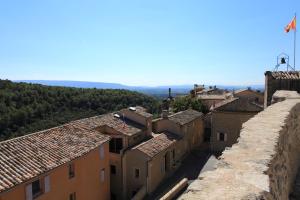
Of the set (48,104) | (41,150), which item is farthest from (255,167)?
(48,104)

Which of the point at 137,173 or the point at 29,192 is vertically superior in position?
the point at 29,192

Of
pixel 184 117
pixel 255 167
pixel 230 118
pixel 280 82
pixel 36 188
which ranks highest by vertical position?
pixel 280 82

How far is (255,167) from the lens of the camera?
15.2ft

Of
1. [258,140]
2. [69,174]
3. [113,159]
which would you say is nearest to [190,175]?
[113,159]

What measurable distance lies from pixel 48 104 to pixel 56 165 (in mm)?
44824

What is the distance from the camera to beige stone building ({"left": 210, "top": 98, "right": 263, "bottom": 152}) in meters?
30.7

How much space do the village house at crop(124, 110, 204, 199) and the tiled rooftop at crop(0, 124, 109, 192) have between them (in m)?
3.03

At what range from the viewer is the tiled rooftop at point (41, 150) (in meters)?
15.8

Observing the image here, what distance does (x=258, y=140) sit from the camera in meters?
6.05

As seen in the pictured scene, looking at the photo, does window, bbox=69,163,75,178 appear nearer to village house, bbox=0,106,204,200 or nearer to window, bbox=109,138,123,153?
village house, bbox=0,106,204,200

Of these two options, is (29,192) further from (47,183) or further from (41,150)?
(41,150)

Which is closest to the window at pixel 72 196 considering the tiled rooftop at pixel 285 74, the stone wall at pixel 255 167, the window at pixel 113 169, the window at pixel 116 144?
the window at pixel 113 169

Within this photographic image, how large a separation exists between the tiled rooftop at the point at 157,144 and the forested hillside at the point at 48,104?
26494mm

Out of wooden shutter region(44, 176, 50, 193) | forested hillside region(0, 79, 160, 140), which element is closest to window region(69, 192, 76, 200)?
wooden shutter region(44, 176, 50, 193)
